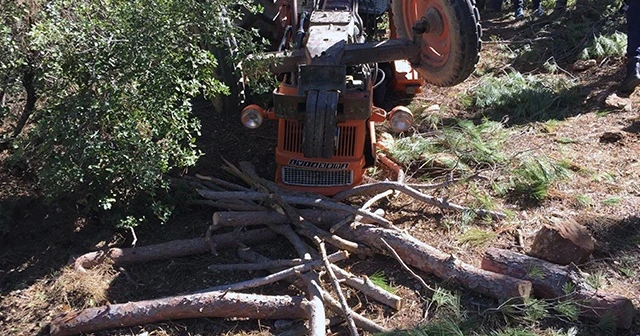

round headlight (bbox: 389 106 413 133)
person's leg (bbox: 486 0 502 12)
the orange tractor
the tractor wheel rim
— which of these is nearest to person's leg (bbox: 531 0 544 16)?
person's leg (bbox: 486 0 502 12)

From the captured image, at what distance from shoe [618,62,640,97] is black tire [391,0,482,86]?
2.52m

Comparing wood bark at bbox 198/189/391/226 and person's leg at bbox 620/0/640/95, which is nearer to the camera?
wood bark at bbox 198/189/391/226

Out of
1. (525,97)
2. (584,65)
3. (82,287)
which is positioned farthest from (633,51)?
(82,287)

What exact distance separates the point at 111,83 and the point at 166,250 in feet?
3.75

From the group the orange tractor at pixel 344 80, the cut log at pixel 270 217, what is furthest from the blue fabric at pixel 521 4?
the cut log at pixel 270 217

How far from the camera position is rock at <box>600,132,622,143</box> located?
5.25 meters

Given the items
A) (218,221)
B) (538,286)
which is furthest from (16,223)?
→ (538,286)

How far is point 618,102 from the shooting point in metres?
5.86

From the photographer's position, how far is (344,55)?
4.61 metres

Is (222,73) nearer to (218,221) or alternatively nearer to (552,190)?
(218,221)

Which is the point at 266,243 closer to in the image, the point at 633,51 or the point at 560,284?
the point at 560,284

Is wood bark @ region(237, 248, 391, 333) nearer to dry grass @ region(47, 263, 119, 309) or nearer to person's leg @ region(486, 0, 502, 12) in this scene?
dry grass @ region(47, 263, 119, 309)

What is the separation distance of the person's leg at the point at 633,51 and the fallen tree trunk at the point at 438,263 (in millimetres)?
3417

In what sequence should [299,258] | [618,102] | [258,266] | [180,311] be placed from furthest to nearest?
[618,102] → [299,258] → [258,266] → [180,311]
